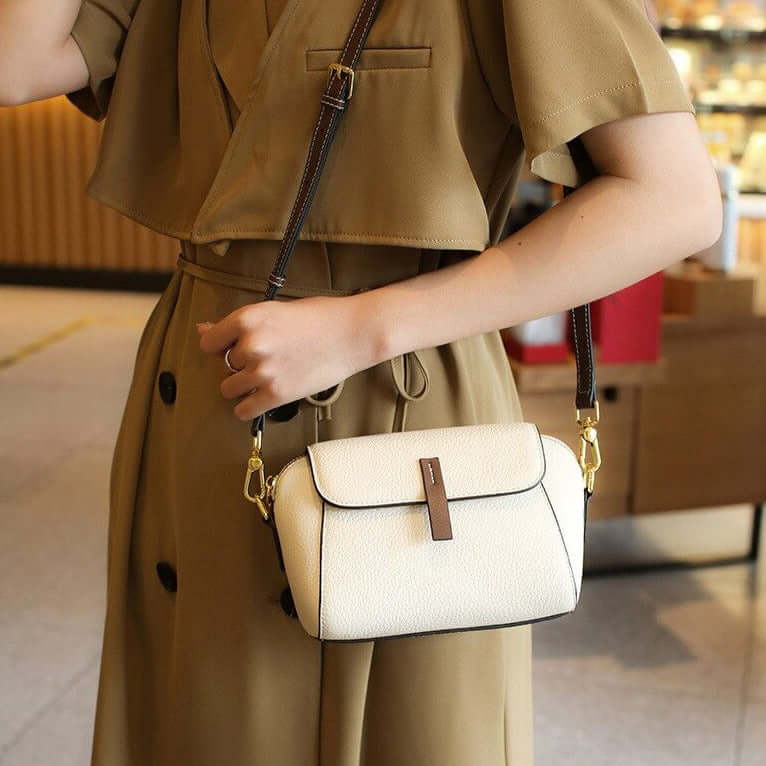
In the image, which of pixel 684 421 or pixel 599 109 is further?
pixel 684 421

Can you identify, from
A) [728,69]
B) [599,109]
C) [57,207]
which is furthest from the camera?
[57,207]

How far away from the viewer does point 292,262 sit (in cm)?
94

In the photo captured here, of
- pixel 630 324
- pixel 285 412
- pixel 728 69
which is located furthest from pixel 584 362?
pixel 728 69

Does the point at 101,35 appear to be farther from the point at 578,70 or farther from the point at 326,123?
the point at 578,70

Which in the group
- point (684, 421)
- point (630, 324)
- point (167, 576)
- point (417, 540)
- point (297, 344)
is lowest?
point (684, 421)

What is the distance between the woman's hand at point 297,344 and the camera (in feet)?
2.80

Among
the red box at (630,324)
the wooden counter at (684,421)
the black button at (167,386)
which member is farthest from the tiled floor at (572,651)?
the black button at (167,386)

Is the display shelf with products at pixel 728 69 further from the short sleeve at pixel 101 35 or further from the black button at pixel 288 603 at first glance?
the black button at pixel 288 603

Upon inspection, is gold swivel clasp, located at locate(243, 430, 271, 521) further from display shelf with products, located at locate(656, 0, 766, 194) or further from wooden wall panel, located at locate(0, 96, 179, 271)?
wooden wall panel, located at locate(0, 96, 179, 271)

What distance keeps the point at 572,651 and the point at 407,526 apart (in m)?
2.03

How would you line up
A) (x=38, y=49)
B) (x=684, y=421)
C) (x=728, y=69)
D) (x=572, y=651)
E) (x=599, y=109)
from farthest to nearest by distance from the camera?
(x=728, y=69) < (x=684, y=421) < (x=572, y=651) < (x=38, y=49) < (x=599, y=109)

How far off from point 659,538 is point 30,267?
19.9 ft

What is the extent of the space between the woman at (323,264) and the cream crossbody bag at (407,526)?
5 cm

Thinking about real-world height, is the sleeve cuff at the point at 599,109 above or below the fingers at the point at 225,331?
above
